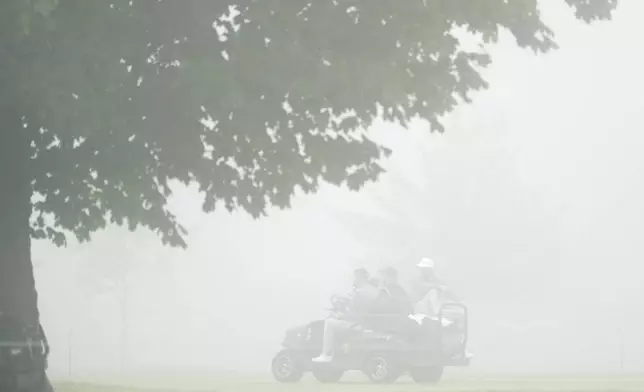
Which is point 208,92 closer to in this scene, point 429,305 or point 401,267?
point 429,305

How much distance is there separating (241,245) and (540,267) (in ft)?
29.3

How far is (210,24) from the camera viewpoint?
8531 mm

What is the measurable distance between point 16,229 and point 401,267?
757 inches

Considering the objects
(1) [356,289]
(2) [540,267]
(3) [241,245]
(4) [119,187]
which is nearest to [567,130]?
(2) [540,267]

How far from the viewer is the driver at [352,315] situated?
46.7 feet

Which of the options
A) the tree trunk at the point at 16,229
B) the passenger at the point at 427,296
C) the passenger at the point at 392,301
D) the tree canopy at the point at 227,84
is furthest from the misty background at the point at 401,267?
the tree canopy at the point at 227,84

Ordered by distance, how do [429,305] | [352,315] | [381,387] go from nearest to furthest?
[381,387], [352,315], [429,305]

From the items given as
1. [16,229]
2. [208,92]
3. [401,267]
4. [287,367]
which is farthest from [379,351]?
[401,267]

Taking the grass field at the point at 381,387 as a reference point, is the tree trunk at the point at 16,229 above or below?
above

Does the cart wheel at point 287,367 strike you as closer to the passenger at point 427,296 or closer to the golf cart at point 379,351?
the golf cart at point 379,351

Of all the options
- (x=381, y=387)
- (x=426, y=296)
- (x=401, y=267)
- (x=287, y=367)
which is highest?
(x=401, y=267)

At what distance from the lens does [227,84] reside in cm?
754

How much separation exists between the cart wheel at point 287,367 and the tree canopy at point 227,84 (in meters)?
4.89

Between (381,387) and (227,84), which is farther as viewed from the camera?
(381,387)
